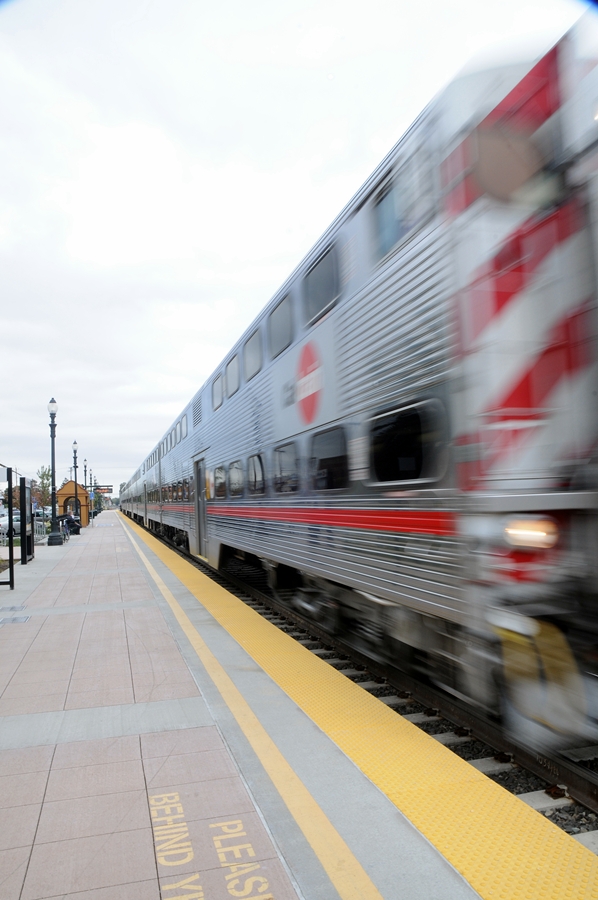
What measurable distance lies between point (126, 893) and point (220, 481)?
28.4ft

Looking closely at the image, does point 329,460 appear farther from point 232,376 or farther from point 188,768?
point 232,376

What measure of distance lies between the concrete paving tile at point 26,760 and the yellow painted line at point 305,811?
3.60 ft

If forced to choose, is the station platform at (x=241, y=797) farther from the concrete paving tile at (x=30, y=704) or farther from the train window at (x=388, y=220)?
the train window at (x=388, y=220)

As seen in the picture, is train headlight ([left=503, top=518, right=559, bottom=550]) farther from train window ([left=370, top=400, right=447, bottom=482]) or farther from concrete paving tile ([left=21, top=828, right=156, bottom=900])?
concrete paving tile ([left=21, top=828, right=156, bottom=900])

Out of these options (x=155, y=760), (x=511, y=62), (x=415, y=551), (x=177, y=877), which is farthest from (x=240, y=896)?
(x=511, y=62)

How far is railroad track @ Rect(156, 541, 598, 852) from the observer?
309 centimetres

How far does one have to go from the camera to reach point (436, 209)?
3531 mm

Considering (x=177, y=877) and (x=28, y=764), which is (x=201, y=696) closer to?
(x=28, y=764)

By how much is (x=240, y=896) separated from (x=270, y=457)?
209 inches

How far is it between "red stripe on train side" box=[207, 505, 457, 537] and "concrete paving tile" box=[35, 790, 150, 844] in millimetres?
1973

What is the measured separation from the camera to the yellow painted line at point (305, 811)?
2.42 meters

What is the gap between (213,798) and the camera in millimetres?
3039

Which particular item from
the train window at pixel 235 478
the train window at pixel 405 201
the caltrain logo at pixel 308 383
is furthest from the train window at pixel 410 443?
the train window at pixel 235 478

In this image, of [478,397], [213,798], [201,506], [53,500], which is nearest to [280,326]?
[478,397]
